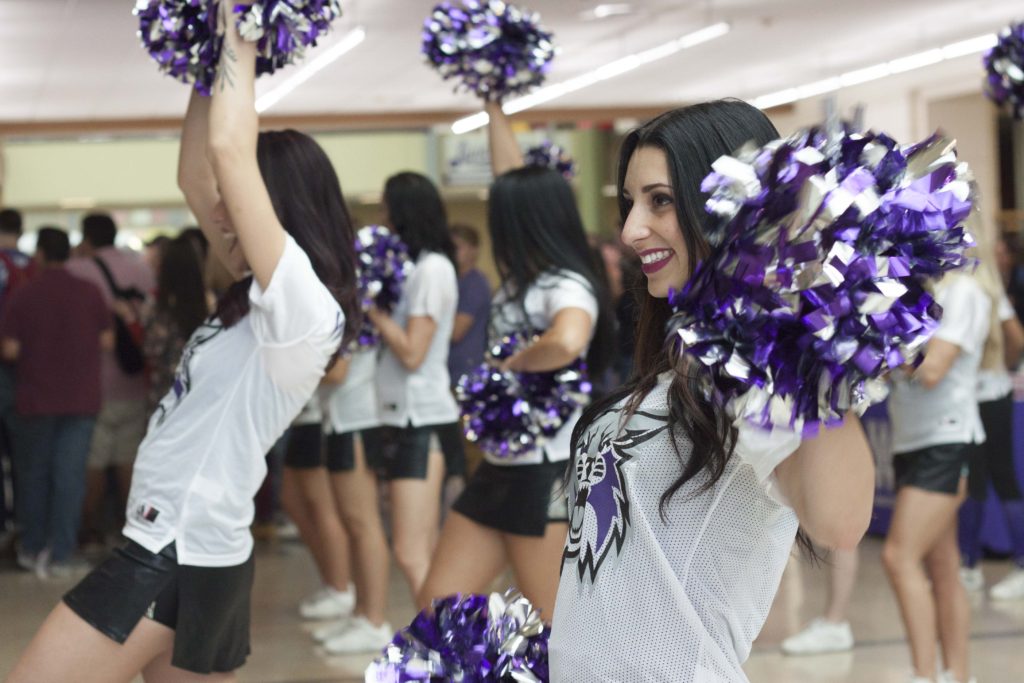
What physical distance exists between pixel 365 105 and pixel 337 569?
36.6ft

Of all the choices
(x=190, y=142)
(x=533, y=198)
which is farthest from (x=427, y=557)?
(x=190, y=142)

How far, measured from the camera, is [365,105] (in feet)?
52.3

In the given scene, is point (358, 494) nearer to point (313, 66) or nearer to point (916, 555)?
point (916, 555)

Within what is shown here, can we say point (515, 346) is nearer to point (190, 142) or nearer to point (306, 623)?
point (190, 142)

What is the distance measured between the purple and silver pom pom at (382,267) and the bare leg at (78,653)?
7.73 ft

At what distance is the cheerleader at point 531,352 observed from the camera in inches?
129

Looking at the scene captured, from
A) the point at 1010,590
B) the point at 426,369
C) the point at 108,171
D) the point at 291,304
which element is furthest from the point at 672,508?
the point at 108,171

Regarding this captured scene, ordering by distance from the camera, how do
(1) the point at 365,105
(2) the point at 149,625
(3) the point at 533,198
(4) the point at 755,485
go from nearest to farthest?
(4) the point at 755,485, (2) the point at 149,625, (3) the point at 533,198, (1) the point at 365,105

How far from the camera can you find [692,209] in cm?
166

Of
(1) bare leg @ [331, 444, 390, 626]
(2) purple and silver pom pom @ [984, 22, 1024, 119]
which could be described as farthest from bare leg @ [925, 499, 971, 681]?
(1) bare leg @ [331, 444, 390, 626]

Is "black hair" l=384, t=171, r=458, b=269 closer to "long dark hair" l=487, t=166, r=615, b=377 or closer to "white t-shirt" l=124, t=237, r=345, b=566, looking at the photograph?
"long dark hair" l=487, t=166, r=615, b=377

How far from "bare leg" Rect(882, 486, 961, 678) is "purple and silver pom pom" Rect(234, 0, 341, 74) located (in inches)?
95.2

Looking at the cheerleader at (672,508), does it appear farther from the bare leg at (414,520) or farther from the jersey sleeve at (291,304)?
the bare leg at (414,520)

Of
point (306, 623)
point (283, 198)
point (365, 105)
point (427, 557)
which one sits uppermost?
point (365, 105)
